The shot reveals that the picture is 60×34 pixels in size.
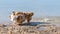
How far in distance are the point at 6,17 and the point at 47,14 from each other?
88.7 inches

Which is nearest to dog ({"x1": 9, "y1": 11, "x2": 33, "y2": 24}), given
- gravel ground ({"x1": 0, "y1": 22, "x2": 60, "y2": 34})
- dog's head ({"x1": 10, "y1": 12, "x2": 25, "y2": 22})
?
dog's head ({"x1": 10, "y1": 12, "x2": 25, "y2": 22})

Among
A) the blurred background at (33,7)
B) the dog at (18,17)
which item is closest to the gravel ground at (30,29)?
the dog at (18,17)

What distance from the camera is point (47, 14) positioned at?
14.8m

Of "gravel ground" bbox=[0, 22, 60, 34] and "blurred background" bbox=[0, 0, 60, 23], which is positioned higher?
"blurred background" bbox=[0, 0, 60, 23]

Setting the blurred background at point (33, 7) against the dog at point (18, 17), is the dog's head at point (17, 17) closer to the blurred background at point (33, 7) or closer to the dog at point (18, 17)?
the dog at point (18, 17)

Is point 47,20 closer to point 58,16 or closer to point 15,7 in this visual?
point 58,16

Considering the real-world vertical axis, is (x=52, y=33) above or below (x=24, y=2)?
below

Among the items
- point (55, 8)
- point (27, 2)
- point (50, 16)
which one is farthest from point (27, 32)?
point (27, 2)

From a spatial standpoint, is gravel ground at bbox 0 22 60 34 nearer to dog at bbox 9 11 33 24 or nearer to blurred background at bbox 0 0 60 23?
dog at bbox 9 11 33 24

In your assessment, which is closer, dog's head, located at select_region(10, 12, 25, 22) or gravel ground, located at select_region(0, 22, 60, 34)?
gravel ground, located at select_region(0, 22, 60, 34)

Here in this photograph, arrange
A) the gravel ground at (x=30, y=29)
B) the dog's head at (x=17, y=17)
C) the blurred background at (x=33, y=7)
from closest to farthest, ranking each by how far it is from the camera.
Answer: the gravel ground at (x=30, y=29) → the dog's head at (x=17, y=17) → the blurred background at (x=33, y=7)

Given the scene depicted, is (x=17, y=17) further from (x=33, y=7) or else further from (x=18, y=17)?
(x=33, y=7)

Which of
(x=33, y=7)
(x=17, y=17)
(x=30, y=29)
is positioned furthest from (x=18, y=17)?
(x=33, y=7)

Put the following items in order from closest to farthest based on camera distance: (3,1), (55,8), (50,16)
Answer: (50,16)
(55,8)
(3,1)
